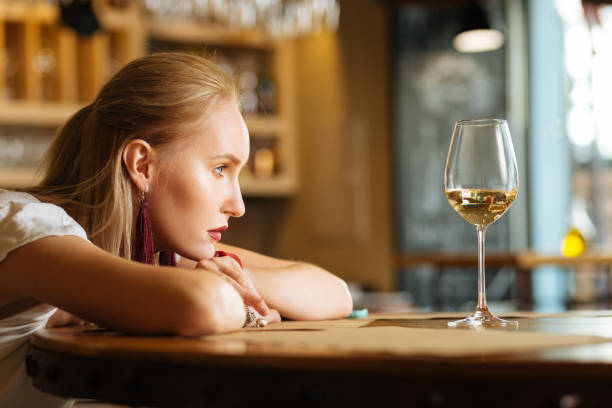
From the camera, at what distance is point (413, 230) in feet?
18.2

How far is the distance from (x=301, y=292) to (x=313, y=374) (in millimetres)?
622

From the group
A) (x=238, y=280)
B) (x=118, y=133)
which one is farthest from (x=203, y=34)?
(x=238, y=280)

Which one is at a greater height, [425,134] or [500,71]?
[500,71]

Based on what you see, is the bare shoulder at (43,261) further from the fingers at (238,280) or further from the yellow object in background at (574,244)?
the yellow object in background at (574,244)

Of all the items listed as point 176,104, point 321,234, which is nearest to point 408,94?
point 321,234

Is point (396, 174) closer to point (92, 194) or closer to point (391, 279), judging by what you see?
point (391, 279)

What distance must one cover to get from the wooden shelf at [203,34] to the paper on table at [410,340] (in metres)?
4.84

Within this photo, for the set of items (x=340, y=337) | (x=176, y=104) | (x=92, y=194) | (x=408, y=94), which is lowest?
(x=340, y=337)

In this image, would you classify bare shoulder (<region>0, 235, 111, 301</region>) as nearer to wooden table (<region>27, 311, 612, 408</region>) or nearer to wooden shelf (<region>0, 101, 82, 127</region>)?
wooden table (<region>27, 311, 612, 408</region>)

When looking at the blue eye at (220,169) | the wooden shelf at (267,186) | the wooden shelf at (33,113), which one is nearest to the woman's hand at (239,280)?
the blue eye at (220,169)

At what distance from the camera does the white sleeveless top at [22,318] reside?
94cm

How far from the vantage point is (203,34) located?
565 cm

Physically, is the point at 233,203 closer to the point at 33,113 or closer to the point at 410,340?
the point at 410,340

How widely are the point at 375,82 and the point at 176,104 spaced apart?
177 inches
